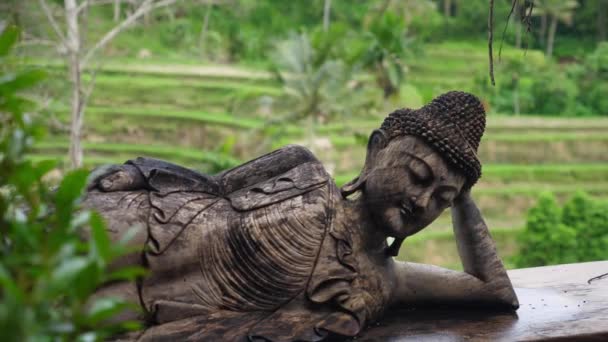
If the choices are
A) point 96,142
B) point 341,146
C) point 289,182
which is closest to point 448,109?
point 289,182

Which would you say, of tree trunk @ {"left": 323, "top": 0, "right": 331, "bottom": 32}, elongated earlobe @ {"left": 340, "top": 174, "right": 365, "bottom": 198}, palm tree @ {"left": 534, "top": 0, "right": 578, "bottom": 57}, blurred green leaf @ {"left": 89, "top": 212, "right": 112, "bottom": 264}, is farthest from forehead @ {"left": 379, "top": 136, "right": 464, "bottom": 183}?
palm tree @ {"left": 534, "top": 0, "right": 578, "bottom": 57}

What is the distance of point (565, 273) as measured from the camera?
13.4 ft

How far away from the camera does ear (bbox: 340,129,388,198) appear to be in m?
3.19

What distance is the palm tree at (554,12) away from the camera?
24.0m

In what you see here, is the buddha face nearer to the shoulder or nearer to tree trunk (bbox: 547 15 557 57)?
the shoulder

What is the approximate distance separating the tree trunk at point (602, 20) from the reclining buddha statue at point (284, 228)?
23573 millimetres

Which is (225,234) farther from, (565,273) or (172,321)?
(565,273)

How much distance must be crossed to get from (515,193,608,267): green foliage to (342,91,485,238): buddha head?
10.5 m

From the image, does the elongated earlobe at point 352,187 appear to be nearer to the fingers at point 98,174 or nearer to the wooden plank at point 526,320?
the wooden plank at point 526,320

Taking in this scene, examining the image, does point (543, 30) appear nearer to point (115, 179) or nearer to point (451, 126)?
point (451, 126)

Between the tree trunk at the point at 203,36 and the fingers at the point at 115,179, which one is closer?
the fingers at the point at 115,179

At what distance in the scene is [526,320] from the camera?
3.27m

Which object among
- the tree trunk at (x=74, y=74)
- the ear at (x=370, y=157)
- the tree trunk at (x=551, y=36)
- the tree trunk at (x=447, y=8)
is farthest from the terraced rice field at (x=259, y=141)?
the ear at (x=370, y=157)

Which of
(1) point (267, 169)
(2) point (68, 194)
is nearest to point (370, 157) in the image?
(1) point (267, 169)
